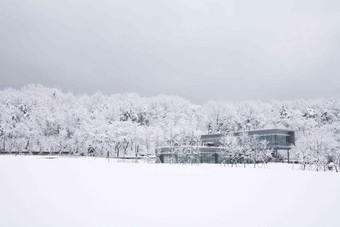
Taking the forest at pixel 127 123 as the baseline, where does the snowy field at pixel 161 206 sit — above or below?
below

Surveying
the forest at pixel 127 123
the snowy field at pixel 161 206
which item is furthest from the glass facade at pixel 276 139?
the snowy field at pixel 161 206

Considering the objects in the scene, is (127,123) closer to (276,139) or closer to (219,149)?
(219,149)

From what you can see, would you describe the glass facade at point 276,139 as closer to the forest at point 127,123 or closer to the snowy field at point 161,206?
the forest at point 127,123

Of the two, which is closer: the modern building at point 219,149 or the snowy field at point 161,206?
Result: the snowy field at point 161,206

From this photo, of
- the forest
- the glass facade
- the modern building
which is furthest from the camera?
the forest

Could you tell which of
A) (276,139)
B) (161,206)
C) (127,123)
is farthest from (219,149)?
(161,206)

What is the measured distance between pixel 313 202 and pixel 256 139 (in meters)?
42.5

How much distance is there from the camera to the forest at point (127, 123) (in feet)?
190

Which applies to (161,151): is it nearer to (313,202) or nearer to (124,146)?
(124,146)

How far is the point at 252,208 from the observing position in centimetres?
1046

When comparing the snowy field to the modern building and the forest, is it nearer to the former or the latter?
the modern building

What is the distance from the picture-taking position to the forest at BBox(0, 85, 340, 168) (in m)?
57.9

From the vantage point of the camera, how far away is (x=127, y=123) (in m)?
62.5

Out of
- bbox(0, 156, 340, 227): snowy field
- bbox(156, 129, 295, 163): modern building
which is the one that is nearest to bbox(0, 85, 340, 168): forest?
bbox(156, 129, 295, 163): modern building
